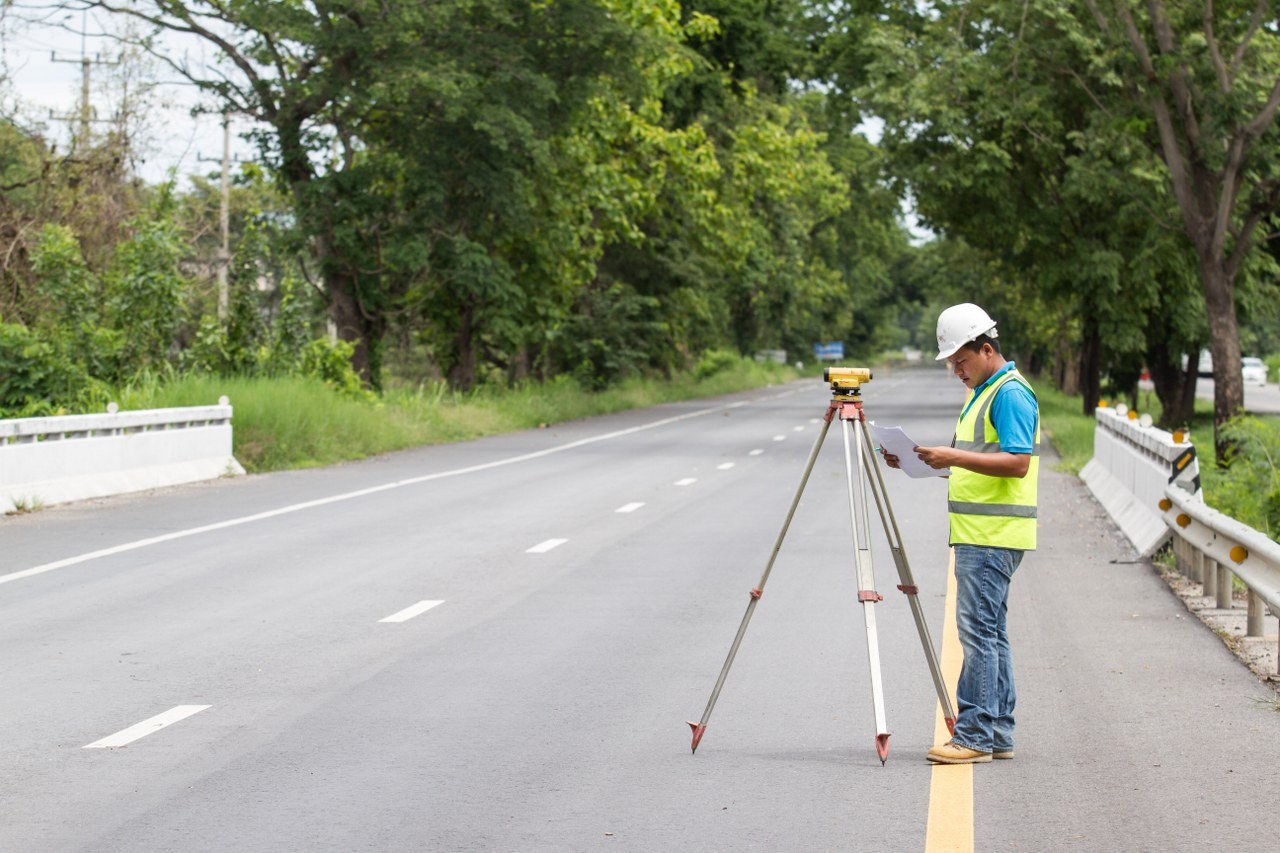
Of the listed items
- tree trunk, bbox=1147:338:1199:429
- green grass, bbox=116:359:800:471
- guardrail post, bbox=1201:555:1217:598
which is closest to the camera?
guardrail post, bbox=1201:555:1217:598

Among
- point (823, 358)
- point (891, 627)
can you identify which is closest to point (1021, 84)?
point (891, 627)

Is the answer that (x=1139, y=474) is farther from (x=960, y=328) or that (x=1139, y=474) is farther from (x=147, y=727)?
(x=147, y=727)

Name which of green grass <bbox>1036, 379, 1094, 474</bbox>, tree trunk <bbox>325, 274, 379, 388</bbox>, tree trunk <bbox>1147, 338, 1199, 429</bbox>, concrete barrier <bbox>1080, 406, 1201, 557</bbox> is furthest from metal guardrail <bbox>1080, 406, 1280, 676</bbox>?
tree trunk <bbox>1147, 338, 1199, 429</bbox>

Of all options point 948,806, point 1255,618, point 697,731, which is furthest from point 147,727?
point 1255,618

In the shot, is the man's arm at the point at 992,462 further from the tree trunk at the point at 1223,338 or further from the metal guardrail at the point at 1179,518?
the tree trunk at the point at 1223,338

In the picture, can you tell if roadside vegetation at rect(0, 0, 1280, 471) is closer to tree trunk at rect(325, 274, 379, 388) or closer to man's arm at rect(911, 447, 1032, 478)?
tree trunk at rect(325, 274, 379, 388)

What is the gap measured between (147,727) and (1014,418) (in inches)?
150

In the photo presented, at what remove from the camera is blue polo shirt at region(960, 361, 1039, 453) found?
689cm

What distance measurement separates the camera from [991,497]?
277 inches

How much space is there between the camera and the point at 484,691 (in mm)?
8422

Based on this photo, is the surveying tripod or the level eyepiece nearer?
the surveying tripod

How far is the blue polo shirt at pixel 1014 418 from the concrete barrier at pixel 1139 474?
6054 millimetres

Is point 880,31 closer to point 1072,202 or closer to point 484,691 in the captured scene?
point 1072,202

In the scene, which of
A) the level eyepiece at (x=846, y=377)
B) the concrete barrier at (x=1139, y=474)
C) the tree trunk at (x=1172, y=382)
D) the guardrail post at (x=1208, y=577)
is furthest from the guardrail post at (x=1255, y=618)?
the tree trunk at (x=1172, y=382)
